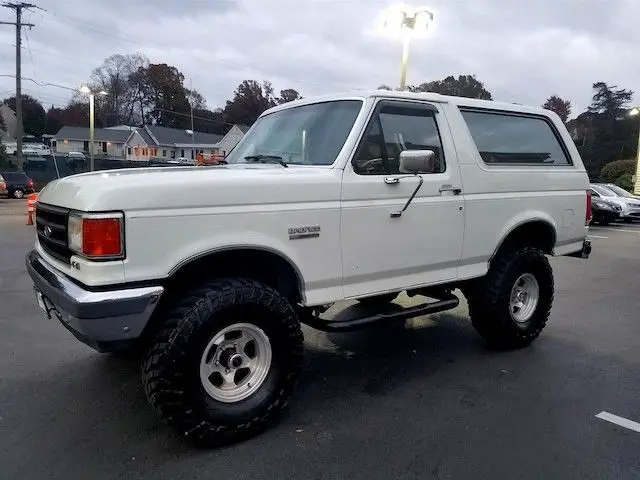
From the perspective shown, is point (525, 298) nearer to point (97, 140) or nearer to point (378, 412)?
point (378, 412)

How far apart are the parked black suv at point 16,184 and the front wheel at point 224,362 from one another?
1157 inches

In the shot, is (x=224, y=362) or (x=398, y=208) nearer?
(x=224, y=362)

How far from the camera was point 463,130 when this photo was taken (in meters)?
4.63

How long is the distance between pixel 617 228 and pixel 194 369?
18.3m

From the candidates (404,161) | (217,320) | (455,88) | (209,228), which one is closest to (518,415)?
(404,161)

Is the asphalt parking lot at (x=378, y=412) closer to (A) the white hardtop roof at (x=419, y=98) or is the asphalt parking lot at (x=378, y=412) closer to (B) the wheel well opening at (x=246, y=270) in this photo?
(B) the wheel well opening at (x=246, y=270)

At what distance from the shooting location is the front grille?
3.24 m

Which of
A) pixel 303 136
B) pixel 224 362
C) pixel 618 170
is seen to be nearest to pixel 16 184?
pixel 303 136

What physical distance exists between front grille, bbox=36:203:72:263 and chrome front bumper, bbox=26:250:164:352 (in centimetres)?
27

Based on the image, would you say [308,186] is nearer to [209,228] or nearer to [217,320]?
[209,228]

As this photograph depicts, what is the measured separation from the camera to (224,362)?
3480mm

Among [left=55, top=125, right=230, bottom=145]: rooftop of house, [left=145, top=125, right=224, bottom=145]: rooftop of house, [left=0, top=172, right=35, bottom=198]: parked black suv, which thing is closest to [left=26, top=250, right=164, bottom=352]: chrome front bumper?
[left=0, top=172, right=35, bottom=198]: parked black suv

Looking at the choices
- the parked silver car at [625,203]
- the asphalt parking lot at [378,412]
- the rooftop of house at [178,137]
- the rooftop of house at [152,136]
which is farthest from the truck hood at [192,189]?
the rooftop of house at [178,137]

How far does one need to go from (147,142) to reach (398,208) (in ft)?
243
